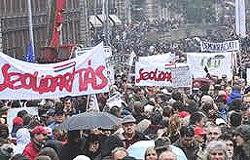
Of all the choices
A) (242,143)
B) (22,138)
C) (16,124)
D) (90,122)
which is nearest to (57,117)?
(16,124)

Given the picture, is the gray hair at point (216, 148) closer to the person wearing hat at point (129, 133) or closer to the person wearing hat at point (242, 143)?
the person wearing hat at point (242, 143)

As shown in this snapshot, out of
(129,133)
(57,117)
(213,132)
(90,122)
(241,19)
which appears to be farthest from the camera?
(241,19)

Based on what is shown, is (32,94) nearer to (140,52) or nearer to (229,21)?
(140,52)

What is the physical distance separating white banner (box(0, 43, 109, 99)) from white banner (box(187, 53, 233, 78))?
9546 mm

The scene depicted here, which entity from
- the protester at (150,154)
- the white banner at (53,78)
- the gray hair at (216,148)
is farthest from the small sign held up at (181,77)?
the gray hair at (216,148)

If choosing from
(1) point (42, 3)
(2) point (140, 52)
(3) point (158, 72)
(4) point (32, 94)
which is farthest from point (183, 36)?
(4) point (32, 94)

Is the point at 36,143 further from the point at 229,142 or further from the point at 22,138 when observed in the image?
the point at 229,142

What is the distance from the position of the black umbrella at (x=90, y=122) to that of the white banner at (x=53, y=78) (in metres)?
2.47

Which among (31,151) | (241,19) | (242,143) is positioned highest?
(241,19)

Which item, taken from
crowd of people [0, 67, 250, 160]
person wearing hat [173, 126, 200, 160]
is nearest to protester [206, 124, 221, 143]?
crowd of people [0, 67, 250, 160]

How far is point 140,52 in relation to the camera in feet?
175

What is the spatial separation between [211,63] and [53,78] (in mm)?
10537

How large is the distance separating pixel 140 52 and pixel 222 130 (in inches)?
1688

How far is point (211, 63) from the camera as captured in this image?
77.3 feet
